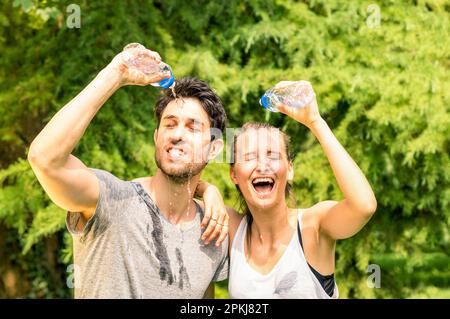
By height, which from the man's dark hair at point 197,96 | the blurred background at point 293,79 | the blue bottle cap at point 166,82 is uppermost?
the blue bottle cap at point 166,82

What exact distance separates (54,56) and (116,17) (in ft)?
1.96

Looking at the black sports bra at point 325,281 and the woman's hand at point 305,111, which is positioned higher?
the woman's hand at point 305,111

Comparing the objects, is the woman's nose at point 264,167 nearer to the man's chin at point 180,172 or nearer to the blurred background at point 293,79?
the man's chin at point 180,172

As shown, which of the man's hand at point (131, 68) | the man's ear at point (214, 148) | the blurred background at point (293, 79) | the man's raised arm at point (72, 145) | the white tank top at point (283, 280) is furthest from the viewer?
the blurred background at point (293, 79)

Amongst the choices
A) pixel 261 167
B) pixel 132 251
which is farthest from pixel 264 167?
pixel 132 251

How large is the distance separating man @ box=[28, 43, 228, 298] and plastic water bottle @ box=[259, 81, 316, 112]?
31cm

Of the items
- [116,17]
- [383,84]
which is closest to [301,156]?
[383,84]

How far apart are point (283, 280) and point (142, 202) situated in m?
0.58

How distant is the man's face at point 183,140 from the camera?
2629mm

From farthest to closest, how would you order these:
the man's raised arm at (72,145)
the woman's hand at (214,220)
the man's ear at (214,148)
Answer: the man's ear at (214,148) < the woman's hand at (214,220) < the man's raised arm at (72,145)

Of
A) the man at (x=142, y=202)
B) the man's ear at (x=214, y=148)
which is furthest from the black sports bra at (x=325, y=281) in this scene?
the man's ear at (x=214, y=148)

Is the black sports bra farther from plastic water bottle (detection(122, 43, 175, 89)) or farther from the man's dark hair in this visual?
plastic water bottle (detection(122, 43, 175, 89))

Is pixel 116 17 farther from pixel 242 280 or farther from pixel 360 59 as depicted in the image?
→ pixel 242 280

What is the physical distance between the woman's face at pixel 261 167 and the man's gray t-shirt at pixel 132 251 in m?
0.29
